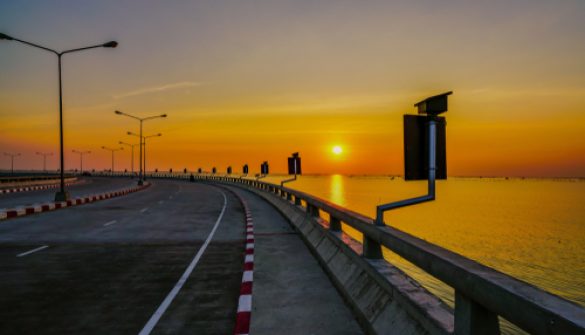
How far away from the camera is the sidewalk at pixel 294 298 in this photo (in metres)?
5.07

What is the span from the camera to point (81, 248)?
11.1 m

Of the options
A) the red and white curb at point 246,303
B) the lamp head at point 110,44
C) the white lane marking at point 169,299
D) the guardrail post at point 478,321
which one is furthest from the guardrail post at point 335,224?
the lamp head at point 110,44

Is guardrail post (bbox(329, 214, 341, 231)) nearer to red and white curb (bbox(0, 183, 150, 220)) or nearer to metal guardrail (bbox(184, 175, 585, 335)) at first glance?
metal guardrail (bbox(184, 175, 585, 335))

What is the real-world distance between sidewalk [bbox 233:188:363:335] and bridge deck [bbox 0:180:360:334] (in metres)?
0.01

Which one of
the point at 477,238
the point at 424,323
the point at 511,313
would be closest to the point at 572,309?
the point at 511,313

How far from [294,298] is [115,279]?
3.63 metres

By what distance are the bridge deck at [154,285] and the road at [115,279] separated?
0.05 feet

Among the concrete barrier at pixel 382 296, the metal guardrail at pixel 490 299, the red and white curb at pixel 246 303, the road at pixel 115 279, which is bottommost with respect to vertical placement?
the road at pixel 115 279

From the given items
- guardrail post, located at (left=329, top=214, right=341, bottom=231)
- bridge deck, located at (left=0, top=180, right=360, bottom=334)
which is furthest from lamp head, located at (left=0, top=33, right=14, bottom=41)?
guardrail post, located at (left=329, top=214, right=341, bottom=231)

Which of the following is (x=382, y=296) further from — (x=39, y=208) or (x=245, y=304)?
(x=39, y=208)

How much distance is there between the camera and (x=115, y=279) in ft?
25.6

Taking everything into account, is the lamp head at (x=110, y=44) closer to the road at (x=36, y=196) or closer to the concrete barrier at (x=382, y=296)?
the road at (x=36, y=196)

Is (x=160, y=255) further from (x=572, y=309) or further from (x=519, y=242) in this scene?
(x=519, y=242)

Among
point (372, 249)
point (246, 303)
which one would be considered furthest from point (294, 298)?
point (372, 249)
